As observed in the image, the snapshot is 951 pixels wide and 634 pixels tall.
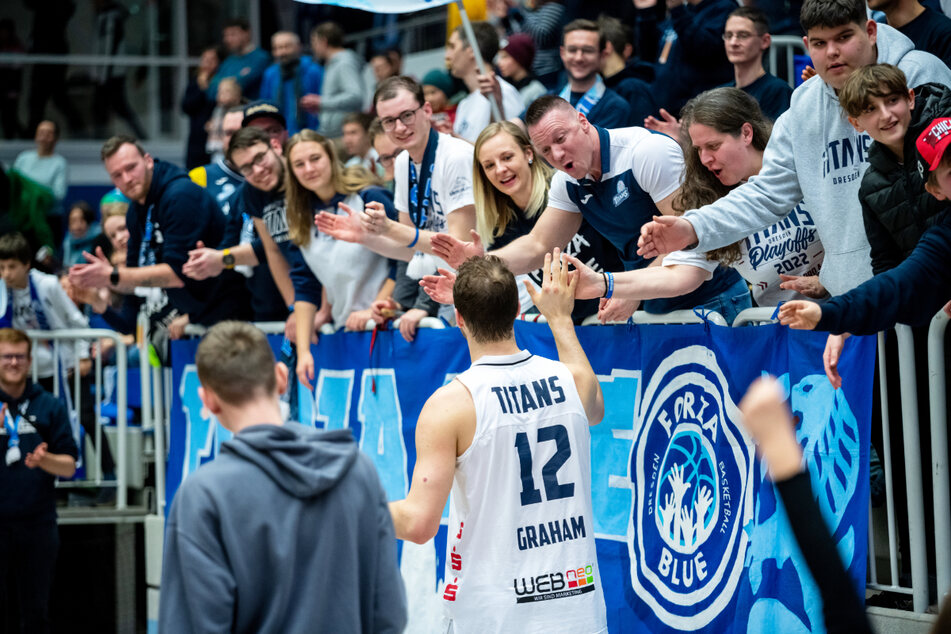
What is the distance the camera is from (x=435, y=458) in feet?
14.0

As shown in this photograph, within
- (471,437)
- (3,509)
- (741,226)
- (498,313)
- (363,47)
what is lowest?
(3,509)

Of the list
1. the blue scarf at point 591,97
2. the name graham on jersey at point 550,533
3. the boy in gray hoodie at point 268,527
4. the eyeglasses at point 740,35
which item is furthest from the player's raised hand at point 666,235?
the blue scarf at point 591,97

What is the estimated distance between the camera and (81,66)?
19531mm

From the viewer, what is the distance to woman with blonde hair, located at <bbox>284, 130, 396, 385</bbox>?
293 inches

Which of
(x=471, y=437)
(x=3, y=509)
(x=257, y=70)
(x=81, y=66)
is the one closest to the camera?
(x=471, y=437)

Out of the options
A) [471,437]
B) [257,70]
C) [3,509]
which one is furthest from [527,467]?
[257,70]

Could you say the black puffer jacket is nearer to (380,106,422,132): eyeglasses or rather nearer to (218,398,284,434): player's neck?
(218,398,284,434): player's neck

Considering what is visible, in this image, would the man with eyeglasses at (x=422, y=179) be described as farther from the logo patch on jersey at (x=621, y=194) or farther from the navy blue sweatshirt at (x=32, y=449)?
the navy blue sweatshirt at (x=32, y=449)

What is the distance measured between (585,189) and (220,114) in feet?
26.9

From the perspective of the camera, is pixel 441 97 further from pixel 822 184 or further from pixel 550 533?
pixel 550 533

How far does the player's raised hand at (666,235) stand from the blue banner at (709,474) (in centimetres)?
51

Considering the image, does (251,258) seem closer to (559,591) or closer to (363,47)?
(559,591)

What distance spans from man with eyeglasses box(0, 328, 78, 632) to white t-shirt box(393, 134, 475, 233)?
4072 mm

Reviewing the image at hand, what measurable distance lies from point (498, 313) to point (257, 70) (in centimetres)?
976
